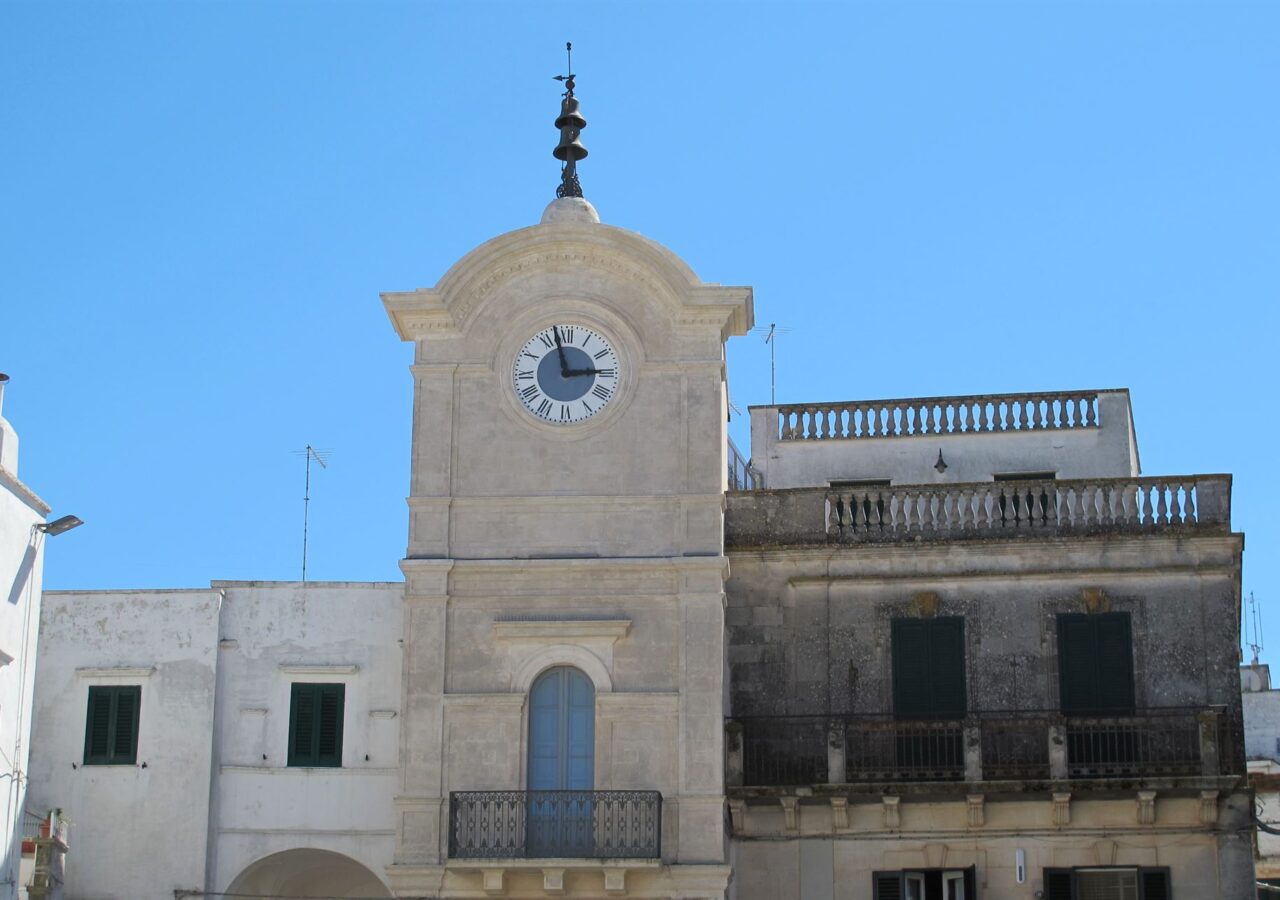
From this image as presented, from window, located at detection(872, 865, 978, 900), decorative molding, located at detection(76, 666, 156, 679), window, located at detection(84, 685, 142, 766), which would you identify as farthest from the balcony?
window, located at detection(84, 685, 142, 766)

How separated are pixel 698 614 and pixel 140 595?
845cm

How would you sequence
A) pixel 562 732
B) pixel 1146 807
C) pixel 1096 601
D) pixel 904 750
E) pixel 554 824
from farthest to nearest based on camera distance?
pixel 1096 601 < pixel 904 750 < pixel 562 732 < pixel 1146 807 < pixel 554 824

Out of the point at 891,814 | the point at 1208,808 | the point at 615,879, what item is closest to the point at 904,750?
the point at 891,814

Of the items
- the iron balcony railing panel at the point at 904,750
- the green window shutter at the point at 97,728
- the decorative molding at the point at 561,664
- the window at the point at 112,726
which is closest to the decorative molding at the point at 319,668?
the window at the point at 112,726

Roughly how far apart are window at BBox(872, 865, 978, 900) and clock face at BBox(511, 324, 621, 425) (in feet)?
25.0

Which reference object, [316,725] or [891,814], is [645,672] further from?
[316,725]

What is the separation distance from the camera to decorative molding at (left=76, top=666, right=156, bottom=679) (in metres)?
31.9

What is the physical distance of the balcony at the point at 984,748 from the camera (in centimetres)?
2966

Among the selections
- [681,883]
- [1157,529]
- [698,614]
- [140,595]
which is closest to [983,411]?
[1157,529]

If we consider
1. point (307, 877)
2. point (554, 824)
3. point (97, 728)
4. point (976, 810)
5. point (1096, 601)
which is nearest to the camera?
point (554, 824)

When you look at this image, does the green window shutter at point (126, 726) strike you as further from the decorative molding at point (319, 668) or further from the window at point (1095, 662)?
the window at point (1095, 662)

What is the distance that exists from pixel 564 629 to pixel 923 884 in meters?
5.98

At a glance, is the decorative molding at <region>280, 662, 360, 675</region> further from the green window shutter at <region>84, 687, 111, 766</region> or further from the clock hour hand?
the clock hour hand

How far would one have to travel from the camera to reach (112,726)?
3186 cm
